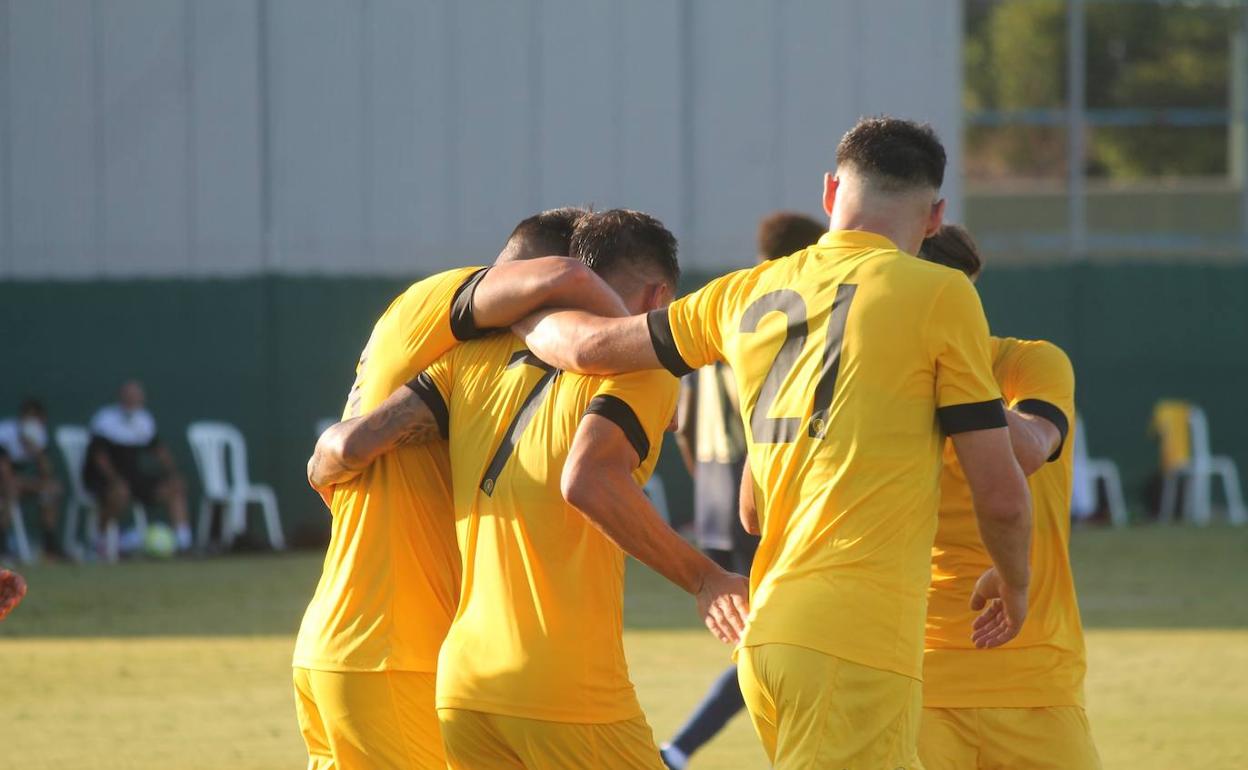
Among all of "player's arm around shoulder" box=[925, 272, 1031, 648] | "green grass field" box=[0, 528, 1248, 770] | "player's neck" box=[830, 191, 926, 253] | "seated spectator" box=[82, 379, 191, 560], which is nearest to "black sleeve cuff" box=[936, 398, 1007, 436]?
"player's arm around shoulder" box=[925, 272, 1031, 648]

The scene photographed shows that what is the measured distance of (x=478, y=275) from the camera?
15.1ft

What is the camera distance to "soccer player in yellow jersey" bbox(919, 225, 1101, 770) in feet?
15.8

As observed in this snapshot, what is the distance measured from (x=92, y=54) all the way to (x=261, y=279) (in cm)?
307

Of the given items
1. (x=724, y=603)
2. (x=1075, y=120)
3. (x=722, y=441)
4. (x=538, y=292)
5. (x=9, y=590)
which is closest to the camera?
(x=724, y=603)

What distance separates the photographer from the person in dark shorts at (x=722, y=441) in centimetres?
781

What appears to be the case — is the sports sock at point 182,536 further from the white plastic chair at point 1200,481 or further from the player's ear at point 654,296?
the player's ear at point 654,296

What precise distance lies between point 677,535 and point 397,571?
0.76 metres

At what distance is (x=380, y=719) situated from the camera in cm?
450

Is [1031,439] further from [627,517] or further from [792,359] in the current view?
[627,517]

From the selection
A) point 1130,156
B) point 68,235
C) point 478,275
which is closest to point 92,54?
point 68,235

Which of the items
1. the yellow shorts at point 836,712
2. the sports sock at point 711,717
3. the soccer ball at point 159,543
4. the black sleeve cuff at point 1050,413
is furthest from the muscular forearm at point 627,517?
the soccer ball at point 159,543

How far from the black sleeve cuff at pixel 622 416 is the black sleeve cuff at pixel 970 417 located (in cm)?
69

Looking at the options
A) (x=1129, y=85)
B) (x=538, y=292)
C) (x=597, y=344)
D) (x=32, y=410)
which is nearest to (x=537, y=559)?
(x=597, y=344)

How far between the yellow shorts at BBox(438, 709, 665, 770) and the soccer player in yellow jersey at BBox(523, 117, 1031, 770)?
32 cm
